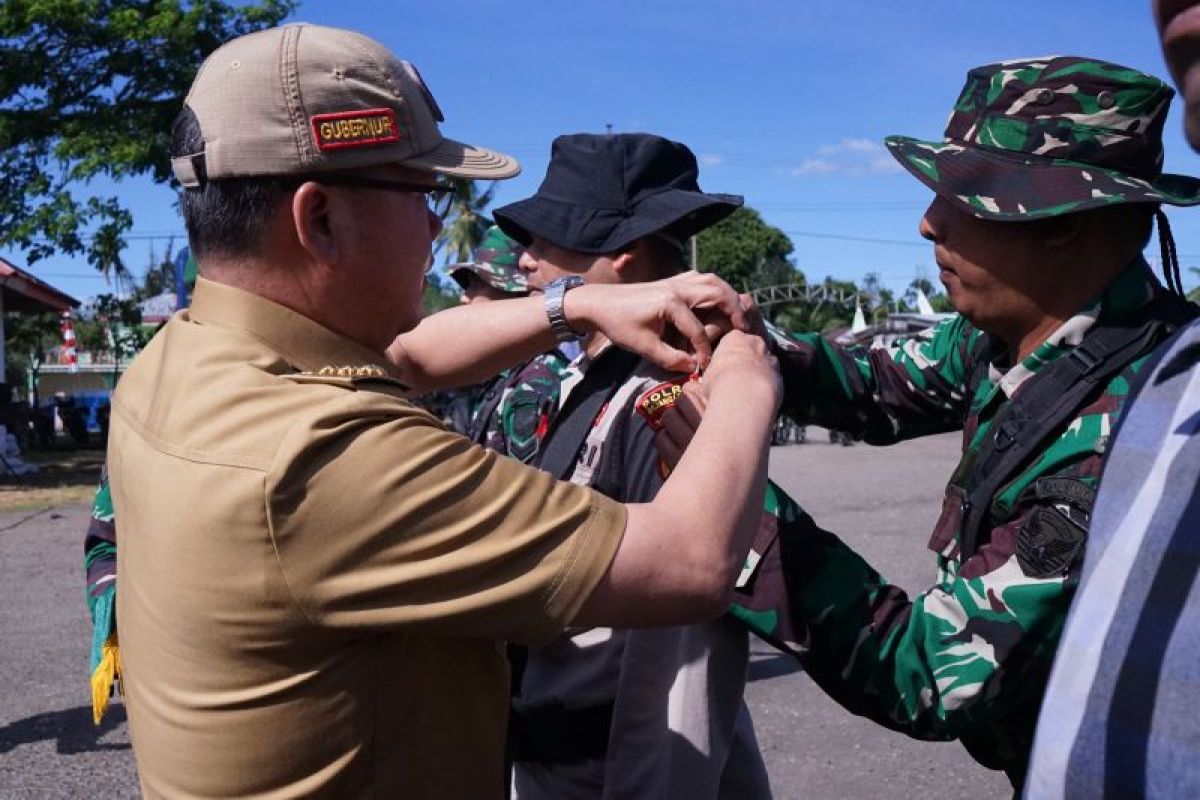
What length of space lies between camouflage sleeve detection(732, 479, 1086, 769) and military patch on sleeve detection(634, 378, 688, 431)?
0.26 meters

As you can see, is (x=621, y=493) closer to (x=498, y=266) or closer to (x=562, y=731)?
(x=562, y=731)

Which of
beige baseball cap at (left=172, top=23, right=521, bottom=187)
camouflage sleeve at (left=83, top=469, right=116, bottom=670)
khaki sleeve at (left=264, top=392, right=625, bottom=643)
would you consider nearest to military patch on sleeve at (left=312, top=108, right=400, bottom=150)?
beige baseball cap at (left=172, top=23, right=521, bottom=187)

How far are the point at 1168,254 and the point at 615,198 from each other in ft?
4.46

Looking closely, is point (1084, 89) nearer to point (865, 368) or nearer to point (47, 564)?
point (865, 368)

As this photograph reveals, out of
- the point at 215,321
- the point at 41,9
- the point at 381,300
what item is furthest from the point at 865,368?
the point at 41,9

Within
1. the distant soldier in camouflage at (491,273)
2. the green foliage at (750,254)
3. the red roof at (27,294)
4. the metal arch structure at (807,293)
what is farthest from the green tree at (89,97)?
the green foliage at (750,254)

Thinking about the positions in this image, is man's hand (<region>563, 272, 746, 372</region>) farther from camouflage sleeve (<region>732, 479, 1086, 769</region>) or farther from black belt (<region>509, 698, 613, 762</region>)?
black belt (<region>509, 698, 613, 762</region>)

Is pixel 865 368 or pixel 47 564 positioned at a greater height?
pixel 865 368

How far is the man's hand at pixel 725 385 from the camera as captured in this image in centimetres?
177

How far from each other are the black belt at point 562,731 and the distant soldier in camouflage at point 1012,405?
0.66 meters

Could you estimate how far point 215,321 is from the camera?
169cm

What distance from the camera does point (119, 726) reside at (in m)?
6.30

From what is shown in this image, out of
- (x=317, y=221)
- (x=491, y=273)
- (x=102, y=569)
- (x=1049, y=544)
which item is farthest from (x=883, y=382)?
(x=491, y=273)

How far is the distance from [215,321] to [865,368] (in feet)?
4.68
